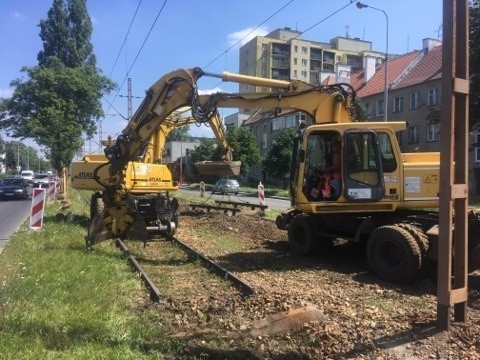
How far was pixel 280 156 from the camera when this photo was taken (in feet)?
175

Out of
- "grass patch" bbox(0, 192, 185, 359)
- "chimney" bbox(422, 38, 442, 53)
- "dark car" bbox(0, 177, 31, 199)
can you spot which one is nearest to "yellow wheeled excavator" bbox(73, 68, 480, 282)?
"grass patch" bbox(0, 192, 185, 359)

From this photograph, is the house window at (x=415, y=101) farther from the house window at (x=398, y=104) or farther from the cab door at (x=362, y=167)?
the cab door at (x=362, y=167)

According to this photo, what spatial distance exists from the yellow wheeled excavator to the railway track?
110 cm

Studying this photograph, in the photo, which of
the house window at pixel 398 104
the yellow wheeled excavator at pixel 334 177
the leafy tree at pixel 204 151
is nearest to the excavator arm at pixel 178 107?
the yellow wheeled excavator at pixel 334 177

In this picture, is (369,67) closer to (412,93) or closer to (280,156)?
(412,93)

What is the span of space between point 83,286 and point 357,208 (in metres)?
4.89

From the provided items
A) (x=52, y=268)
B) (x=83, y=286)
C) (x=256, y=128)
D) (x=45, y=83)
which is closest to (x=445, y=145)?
(x=83, y=286)

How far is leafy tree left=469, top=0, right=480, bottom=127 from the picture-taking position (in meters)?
32.6

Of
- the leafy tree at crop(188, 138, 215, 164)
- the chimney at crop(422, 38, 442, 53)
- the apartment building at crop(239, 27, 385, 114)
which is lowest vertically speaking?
the leafy tree at crop(188, 138, 215, 164)

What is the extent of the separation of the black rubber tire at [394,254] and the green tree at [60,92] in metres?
28.3

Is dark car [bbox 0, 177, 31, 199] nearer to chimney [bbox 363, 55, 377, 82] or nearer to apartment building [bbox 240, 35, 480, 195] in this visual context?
apartment building [bbox 240, 35, 480, 195]

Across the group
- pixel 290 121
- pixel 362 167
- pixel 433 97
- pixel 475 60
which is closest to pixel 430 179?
pixel 362 167

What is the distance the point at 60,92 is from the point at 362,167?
99.0 ft

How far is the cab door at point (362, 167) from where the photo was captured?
9727 millimetres
